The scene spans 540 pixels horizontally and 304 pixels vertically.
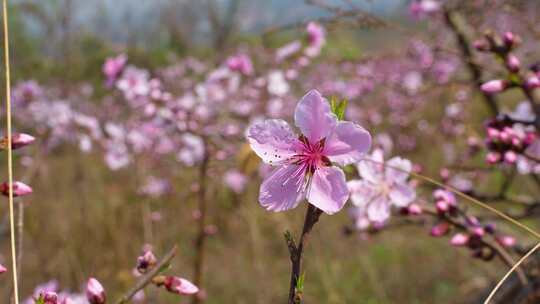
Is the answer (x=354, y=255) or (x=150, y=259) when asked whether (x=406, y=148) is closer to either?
(x=354, y=255)

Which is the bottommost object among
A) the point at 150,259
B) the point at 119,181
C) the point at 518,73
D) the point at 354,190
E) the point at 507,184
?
the point at 119,181

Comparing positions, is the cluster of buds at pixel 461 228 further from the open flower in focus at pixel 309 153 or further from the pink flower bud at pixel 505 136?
the open flower in focus at pixel 309 153

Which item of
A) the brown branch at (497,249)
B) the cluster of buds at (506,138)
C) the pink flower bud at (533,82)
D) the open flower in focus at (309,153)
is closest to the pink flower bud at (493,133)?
the cluster of buds at (506,138)

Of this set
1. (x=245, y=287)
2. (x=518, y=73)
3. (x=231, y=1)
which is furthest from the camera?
(x=231, y=1)

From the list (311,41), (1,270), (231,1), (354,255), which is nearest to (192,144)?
(311,41)

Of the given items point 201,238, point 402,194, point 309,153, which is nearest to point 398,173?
point 402,194

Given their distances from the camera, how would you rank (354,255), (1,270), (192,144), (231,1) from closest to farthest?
(1,270) → (192,144) → (354,255) → (231,1)
